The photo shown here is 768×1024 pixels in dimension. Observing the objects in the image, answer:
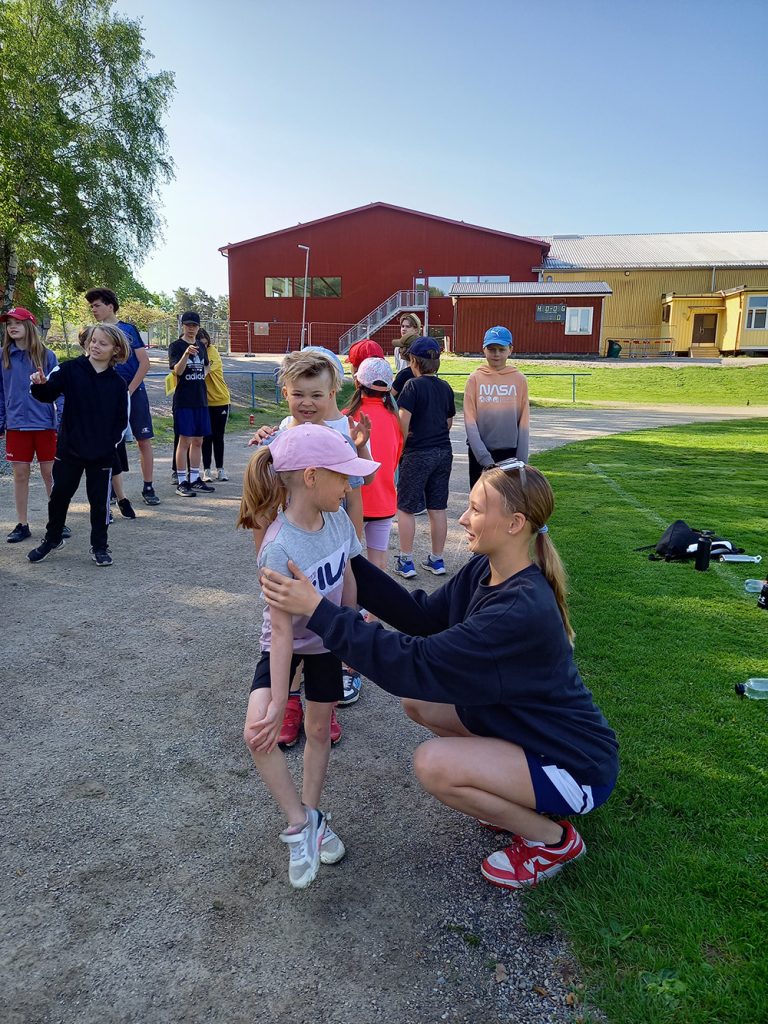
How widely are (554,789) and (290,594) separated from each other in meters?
1.09

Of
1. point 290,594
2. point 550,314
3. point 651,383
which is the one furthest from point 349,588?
point 550,314

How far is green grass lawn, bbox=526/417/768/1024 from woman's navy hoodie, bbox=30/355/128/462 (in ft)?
13.3

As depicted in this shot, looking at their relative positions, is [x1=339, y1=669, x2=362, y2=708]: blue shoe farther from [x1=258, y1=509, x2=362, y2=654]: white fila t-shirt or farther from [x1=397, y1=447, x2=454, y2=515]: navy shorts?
[x1=397, y1=447, x2=454, y2=515]: navy shorts

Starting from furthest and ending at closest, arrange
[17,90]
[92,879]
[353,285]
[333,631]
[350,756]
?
[353,285]
[17,90]
[350,756]
[92,879]
[333,631]

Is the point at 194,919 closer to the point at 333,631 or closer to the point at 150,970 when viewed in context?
the point at 150,970

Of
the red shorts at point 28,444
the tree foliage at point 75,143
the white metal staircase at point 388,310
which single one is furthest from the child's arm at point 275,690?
the white metal staircase at point 388,310

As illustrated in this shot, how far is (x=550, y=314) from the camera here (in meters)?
36.6

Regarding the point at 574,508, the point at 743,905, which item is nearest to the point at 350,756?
the point at 743,905

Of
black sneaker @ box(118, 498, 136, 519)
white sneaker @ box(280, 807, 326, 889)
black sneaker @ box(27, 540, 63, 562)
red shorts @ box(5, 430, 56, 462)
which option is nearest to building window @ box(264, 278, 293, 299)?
black sneaker @ box(118, 498, 136, 519)

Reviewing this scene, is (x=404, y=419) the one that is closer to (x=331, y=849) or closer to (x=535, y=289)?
(x=331, y=849)

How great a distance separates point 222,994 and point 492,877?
3.13ft

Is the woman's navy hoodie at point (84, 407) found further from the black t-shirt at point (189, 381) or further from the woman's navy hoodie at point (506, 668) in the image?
the woman's navy hoodie at point (506, 668)

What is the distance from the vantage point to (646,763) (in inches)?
122

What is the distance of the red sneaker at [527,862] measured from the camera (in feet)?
7.97
